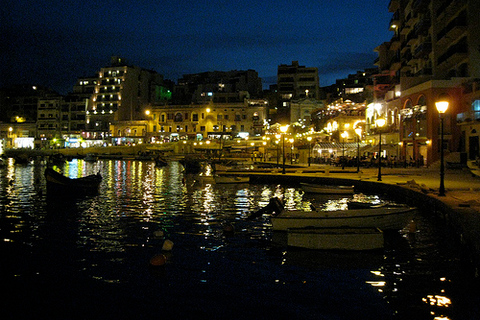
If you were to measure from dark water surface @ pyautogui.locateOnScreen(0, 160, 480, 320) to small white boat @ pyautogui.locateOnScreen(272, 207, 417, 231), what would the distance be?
2.03ft

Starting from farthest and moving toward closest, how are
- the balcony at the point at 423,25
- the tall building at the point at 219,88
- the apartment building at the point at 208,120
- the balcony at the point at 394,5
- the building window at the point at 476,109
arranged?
the tall building at the point at 219,88 < the apartment building at the point at 208,120 < the balcony at the point at 394,5 < the balcony at the point at 423,25 < the building window at the point at 476,109

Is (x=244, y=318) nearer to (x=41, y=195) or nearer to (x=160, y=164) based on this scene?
(x=41, y=195)

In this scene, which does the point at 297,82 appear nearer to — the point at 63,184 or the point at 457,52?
the point at 457,52

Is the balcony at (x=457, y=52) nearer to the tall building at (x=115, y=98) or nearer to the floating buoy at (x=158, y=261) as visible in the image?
the floating buoy at (x=158, y=261)

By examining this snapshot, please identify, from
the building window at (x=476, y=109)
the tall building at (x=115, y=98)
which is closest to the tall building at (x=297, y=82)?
the tall building at (x=115, y=98)

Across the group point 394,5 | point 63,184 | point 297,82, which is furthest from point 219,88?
point 63,184

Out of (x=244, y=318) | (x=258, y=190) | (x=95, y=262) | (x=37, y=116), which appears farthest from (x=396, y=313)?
(x=37, y=116)

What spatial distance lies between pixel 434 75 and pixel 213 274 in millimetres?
42530

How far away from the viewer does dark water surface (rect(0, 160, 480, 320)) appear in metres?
9.29

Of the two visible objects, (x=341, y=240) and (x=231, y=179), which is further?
(x=231, y=179)

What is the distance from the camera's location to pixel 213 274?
11680mm

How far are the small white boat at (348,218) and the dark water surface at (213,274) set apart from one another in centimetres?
62

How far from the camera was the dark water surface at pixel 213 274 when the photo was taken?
929 centimetres

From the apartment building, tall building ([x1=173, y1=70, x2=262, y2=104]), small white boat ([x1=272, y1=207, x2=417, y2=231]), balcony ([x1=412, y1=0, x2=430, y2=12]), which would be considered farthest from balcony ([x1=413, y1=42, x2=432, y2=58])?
→ tall building ([x1=173, y1=70, x2=262, y2=104])
